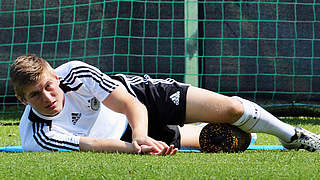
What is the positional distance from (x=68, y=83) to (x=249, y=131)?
1117 millimetres

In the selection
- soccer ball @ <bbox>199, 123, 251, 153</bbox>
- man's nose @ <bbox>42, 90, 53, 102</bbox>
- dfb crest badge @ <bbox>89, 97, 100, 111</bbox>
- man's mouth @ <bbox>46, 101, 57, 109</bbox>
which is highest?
man's nose @ <bbox>42, 90, 53, 102</bbox>

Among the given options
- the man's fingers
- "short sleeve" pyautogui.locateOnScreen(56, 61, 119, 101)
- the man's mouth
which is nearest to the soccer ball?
the man's fingers

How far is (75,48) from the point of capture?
660 cm

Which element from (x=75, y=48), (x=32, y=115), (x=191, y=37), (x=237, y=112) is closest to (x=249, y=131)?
(x=237, y=112)

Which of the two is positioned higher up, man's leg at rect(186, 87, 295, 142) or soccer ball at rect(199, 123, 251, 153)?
man's leg at rect(186, 87, 295, 142)

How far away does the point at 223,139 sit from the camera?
284 cm

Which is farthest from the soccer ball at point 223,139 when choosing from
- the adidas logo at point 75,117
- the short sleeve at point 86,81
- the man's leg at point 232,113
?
the adidas logo at point 75,117

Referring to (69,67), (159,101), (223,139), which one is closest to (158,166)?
(223,139)

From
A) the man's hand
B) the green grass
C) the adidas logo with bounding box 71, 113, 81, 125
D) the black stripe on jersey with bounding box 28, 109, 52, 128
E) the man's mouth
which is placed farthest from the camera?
the adidas logo with bounding box 71, 113, 81, 125

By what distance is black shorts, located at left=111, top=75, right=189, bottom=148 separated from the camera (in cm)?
297

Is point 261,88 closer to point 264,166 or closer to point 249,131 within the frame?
point 249,131

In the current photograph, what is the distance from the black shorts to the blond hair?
0.58 metres

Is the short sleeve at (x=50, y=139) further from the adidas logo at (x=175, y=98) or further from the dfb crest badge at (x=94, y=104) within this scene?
the adidas logo at (x=175, y=98)

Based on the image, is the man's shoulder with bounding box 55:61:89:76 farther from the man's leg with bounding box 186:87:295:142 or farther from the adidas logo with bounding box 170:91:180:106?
the man's leg with bounding box 186:87:295:142
